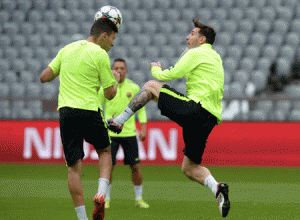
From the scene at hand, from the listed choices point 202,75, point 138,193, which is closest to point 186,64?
point 202,75

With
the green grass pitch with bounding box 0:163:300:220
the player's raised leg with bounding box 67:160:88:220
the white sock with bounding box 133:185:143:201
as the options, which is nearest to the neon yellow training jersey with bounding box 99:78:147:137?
the white sock with bounding box 133:185:143:201

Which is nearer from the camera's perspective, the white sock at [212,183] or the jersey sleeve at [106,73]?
the jersey sleeve at [106,73]

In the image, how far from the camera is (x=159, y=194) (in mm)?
6902

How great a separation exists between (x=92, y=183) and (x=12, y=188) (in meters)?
1.37

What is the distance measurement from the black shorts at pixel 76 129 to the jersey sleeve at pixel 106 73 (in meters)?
0.30

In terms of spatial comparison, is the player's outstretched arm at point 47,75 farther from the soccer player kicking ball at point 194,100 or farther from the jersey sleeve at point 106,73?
the soccer player kicking ball at point 194,100

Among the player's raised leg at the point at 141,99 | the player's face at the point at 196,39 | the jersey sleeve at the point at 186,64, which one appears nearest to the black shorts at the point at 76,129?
the player's raised leg at the point at 141,99

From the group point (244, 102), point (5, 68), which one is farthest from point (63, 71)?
point (5, 68)

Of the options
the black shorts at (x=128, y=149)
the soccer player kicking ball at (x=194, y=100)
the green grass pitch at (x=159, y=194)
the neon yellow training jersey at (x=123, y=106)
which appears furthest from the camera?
the neon yellow training jersey at (x=123, y=106)

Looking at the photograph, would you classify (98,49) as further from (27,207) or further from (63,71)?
(27,207)

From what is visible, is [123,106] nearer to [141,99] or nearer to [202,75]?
[141,99]

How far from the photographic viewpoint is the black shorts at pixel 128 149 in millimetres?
6230

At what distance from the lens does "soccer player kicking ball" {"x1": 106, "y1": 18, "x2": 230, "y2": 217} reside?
448cm

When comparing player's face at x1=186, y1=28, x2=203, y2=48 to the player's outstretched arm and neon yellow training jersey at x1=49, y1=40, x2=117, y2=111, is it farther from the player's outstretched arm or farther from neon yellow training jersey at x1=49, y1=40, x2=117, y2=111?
the player's outstretched arm
